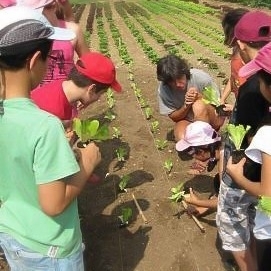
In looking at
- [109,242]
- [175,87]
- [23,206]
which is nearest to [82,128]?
[23,206]

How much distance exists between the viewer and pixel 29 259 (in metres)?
2.21

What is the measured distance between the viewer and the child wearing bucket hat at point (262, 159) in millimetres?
2117

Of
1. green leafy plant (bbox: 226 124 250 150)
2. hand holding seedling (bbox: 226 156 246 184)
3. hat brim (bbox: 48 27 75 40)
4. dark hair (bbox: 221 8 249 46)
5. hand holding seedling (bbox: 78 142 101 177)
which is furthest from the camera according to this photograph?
dark hair (bbox: 221 8 249 46)

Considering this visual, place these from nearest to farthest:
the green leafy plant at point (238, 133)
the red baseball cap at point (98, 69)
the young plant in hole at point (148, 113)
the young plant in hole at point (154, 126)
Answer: the green leafy plant at point (238, 133) < the red baseball cap at point (98, 69) < the young plant in hole at point (154, 126) < the young plant in hole at point (148, 113)

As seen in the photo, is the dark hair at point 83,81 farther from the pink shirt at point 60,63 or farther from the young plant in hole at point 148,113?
the young plant in hole at point 148,113

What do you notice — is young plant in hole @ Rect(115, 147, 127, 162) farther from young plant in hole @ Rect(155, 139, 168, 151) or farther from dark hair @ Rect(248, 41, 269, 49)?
dark hair @ Rect(248, 41, 269, 49)

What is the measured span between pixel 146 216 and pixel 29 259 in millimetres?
2203

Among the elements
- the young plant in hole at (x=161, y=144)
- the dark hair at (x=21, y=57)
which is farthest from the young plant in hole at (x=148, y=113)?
the dark hair at (x=21, y=57)

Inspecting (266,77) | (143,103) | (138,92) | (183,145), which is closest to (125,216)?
(183,145)

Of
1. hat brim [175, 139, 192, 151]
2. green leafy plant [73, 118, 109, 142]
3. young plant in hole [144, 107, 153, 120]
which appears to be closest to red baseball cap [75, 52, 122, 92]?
green leafy plant [73, 118, 109, 142]

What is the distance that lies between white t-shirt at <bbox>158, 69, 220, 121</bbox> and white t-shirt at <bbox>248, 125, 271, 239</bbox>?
3127 millimetres

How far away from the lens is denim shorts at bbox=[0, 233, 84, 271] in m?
2.20

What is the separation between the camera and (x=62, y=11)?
4613 mm

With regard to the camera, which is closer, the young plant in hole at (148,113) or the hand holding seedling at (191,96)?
the hand holding seedling at (191,96)
